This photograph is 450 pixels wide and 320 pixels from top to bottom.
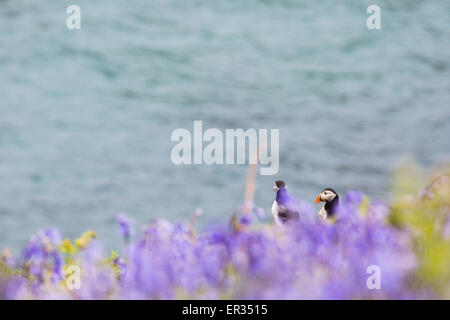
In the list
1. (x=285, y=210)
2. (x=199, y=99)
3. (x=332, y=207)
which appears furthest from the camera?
(x=199, y=99)

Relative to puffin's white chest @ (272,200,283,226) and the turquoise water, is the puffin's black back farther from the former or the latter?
the turquoise water

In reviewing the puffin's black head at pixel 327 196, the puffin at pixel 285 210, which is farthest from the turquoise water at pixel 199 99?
the puffin at pixel 285 210

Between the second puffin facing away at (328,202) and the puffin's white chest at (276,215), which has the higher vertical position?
the second puffin facing away at (328,202)

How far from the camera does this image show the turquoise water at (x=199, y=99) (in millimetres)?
5266

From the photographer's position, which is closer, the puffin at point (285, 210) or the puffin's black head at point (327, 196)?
the puffin at point (285, 210)

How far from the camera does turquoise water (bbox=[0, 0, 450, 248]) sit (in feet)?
17.3

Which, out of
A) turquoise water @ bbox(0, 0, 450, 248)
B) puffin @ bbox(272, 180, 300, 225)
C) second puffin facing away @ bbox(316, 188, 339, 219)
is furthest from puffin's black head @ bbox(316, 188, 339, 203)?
turquoise water @ bbox(0, 0, 450, 248)

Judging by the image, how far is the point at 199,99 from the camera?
6.10 meters

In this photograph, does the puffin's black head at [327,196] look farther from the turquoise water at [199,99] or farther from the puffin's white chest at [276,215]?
the turquoise water at [199,99]

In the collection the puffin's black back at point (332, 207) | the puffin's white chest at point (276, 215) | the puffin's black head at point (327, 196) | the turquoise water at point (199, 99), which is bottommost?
the puffin's white chest at point (276, 215)

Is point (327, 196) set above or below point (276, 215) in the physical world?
above

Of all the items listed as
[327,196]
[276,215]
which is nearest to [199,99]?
[327,196]

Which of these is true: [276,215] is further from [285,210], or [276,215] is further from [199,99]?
[199,99]
